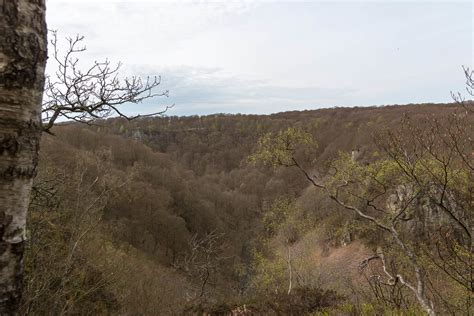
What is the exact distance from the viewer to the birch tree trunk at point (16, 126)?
1123mm

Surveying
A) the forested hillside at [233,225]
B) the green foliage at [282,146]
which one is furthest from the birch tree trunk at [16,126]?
the green foliage at [282,146]

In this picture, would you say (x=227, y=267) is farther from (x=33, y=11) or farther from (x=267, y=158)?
(x=33, y=11)

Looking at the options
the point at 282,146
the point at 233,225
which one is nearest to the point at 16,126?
the point at 282,146

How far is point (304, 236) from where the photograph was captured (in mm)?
21375

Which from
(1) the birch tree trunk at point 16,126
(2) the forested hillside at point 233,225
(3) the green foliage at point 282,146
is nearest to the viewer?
(1) the birch tree trunk at point 16,126

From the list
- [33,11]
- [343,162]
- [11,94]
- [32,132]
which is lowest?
[343,162]

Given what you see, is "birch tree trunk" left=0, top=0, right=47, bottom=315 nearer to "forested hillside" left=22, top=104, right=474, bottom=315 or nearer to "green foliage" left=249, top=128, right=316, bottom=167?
"forested hillside" left=22, top=104, right=474, bottom=315

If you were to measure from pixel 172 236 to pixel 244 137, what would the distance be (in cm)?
5417

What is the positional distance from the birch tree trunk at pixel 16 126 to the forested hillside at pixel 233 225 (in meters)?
2.63

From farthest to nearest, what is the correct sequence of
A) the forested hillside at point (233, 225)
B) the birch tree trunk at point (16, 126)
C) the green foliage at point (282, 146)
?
the green foliage at point (282, 146) < the forested hillside at point (233, 225) < the birch tree trunk at point (16, 126)

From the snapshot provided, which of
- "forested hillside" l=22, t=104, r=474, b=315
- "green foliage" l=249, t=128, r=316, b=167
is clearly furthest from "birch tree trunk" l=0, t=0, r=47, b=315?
"green foliage" l=249, t=128, r=316, b=167

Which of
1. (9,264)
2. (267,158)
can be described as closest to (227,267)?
(267,158)

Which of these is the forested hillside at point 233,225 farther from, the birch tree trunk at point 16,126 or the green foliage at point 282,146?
the birch tree trunk at point 16,126

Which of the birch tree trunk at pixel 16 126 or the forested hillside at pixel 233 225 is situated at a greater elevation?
the birch tree trunk at pixel 16 126
